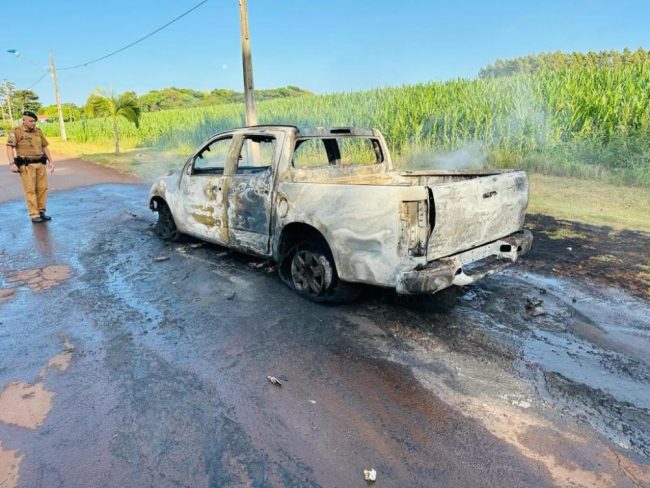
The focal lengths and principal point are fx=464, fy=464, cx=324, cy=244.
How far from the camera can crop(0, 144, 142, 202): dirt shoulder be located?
509 inches

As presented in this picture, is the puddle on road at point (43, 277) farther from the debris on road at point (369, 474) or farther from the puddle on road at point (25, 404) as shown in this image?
the debris on road at point (369, 474)

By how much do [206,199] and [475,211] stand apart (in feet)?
11.2

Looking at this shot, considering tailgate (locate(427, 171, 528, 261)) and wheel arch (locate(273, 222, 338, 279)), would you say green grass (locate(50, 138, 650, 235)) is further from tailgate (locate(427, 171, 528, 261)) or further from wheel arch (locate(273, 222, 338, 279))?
wheel arch (locate(273, 222, 338, 279))

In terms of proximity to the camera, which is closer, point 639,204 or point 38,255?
point 38,255

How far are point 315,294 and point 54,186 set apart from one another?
1187 centimetres

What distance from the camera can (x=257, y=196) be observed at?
5047 millimetres

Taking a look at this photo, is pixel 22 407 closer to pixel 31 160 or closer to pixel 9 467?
pixel 9 467

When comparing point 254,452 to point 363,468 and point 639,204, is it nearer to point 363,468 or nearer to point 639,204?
point 363,468

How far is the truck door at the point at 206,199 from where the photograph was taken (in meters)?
5.64

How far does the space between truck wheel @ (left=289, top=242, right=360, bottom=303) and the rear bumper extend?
0.85 m

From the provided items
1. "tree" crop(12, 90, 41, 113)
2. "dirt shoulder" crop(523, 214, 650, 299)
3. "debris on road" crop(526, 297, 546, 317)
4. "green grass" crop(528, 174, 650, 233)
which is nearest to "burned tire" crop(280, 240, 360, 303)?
"debris on road" crop(526, 297, 546, 317)

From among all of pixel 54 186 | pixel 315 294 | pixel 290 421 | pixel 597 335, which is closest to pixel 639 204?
pixel 597 335

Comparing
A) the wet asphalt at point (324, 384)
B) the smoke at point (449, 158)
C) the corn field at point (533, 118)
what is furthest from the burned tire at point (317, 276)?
the corn field at point (533, 118)

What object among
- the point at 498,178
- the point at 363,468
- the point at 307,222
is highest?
the point at 498,178
